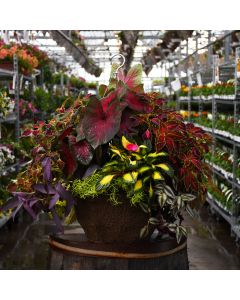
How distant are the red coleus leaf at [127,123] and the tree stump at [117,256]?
354mm

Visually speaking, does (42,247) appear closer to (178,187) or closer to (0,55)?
(0,55)

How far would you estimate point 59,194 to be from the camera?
66.7 inches

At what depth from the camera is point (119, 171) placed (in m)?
1.68

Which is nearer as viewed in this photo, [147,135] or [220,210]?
[147,135]

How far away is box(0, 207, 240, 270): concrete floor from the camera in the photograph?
4.94 meters

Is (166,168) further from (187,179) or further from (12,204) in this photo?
(12,204)

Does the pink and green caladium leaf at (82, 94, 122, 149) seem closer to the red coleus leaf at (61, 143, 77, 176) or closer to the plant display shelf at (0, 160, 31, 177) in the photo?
the red coleus leaf at (61, 143, 77, 176)

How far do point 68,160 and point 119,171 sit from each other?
179 mm

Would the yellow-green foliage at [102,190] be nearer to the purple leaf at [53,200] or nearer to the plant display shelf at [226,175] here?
the purple leaf at [53,200]

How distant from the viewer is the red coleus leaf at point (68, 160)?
173 cm

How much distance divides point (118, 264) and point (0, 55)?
18.8 ft

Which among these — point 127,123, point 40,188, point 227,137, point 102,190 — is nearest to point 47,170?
point 40,188

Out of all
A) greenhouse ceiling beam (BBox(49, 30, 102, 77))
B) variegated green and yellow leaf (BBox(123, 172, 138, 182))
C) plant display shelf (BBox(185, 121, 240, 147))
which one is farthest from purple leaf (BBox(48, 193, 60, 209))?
greenhouse ceiling beam (BBox(49, 30, 102, 77))
